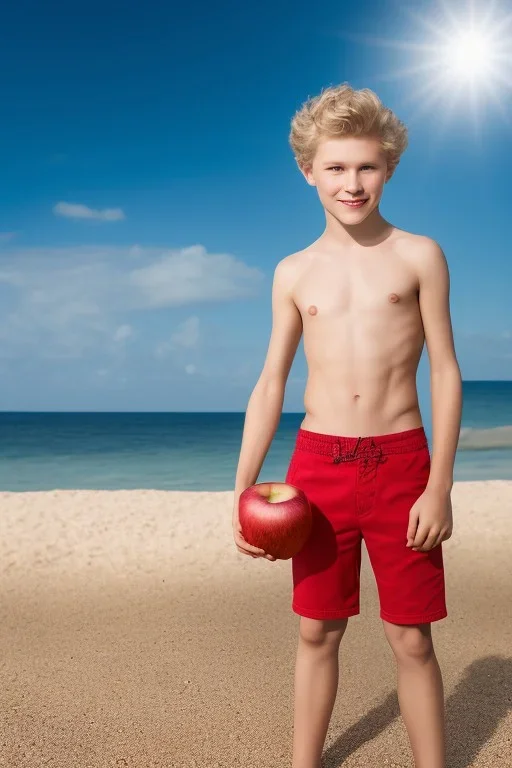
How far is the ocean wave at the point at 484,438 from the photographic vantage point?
124 feet

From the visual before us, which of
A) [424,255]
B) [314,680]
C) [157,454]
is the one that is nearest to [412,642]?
[314,680]

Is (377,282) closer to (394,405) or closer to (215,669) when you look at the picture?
(394,405)

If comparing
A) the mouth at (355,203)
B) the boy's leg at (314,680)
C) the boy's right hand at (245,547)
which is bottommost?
the boy's leg at (314,680)

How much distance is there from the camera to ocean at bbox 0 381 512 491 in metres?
27.2

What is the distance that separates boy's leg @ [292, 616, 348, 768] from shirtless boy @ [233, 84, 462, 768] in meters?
0.02

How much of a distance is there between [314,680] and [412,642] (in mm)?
461

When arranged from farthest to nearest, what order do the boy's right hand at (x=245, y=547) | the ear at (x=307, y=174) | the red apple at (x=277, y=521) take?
the ear at (x=307, y=174) → the boy's right hand at (x=245, y=547) → the red apple at (x=277, y=521)

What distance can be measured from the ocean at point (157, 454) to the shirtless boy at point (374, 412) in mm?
20045

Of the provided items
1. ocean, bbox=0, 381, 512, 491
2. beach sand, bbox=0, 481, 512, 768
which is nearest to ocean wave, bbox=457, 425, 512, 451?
ocean, bbox=0, 381, 512, 491

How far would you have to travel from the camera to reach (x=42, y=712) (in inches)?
171

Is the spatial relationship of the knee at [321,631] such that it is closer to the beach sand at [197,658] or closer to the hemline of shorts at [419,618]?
the hemline of shorts at [419,618]

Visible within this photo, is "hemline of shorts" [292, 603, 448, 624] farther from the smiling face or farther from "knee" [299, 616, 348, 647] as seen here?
the smiling face

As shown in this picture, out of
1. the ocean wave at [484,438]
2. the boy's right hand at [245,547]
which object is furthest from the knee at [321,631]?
the ocean wave at [484,438]

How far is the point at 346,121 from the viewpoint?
10.00 ft
